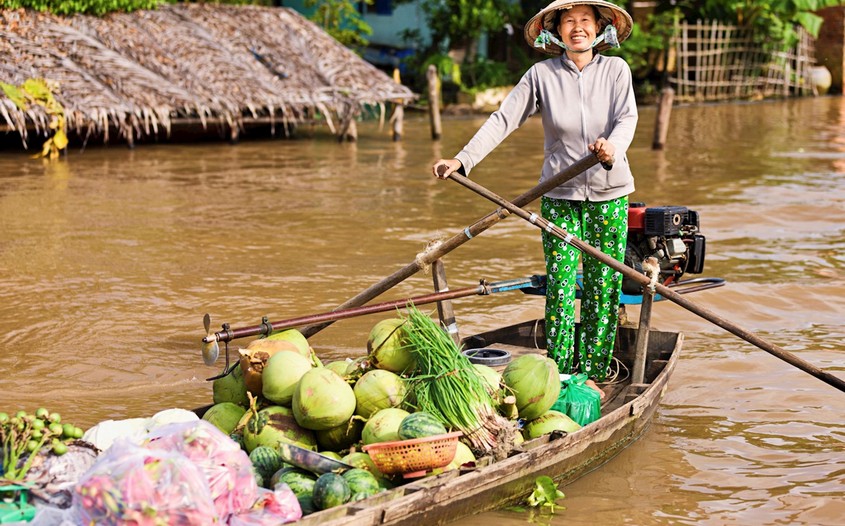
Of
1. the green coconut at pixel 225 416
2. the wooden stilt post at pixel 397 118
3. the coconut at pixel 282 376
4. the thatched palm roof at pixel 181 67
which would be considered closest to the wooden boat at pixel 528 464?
the coconut at pixel 282 376

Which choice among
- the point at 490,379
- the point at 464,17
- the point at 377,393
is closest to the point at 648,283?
the point at 490,379

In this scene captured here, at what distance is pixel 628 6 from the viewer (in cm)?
2434

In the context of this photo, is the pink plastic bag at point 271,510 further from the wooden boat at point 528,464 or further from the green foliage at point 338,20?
the green foliage at point 338,20

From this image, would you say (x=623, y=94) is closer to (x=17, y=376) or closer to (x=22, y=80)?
(x=17, y=376)

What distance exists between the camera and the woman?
457 centimetres

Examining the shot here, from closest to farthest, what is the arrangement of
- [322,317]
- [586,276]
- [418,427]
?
[418,427], [322,317], [586,276]

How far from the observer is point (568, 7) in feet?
14.9

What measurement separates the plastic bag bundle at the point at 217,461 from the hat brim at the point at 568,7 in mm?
2232

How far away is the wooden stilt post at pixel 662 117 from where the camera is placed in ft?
48.2

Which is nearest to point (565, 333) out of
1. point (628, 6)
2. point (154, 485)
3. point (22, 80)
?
point (154, 485)

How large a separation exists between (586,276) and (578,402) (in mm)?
698

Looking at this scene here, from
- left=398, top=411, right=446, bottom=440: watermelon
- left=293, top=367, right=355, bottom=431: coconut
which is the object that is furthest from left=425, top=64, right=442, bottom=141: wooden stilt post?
left=398, top=411, right=446, bottom=440: watermelon

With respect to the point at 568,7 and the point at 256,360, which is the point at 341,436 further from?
the point at 568,7

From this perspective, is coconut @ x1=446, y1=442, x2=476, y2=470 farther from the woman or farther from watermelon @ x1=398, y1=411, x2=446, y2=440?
the woman
